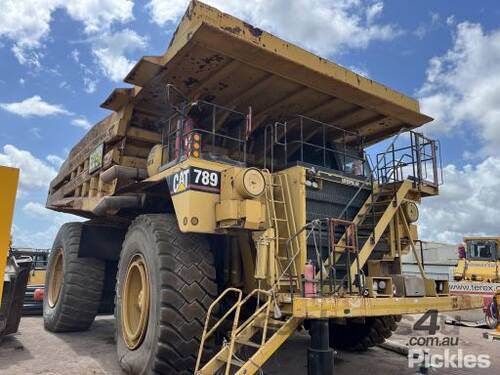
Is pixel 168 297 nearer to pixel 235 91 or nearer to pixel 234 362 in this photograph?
pixel 234 362

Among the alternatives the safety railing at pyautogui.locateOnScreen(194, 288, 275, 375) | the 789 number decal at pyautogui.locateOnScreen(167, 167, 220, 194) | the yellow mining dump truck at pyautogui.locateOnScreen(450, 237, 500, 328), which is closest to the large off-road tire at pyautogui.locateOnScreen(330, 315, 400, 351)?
the safety railing at pyautogui.locateOnScreen(194, 288, 275, 375)

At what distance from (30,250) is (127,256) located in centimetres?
1135

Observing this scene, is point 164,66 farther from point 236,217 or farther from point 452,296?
point 452,296

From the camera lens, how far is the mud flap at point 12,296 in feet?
21.8

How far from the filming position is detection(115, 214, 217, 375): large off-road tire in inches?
169

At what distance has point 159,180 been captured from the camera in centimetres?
532

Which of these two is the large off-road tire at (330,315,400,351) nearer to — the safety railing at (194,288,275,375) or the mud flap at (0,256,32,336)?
the safety railing at (194,288,275,375)

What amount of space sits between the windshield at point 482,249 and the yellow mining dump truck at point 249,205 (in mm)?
11265

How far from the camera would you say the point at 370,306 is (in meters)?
4.08

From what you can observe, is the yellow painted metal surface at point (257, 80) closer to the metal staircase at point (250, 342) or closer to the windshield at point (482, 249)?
the metal staircase at point (250, 342)

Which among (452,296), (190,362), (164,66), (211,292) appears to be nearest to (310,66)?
(164,66)

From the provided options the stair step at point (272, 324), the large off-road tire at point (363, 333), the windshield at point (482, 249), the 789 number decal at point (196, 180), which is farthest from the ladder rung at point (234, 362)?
the windshield at point (482, 249)

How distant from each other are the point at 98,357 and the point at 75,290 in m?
1.97

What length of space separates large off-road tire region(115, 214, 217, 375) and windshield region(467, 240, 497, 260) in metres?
14.4
